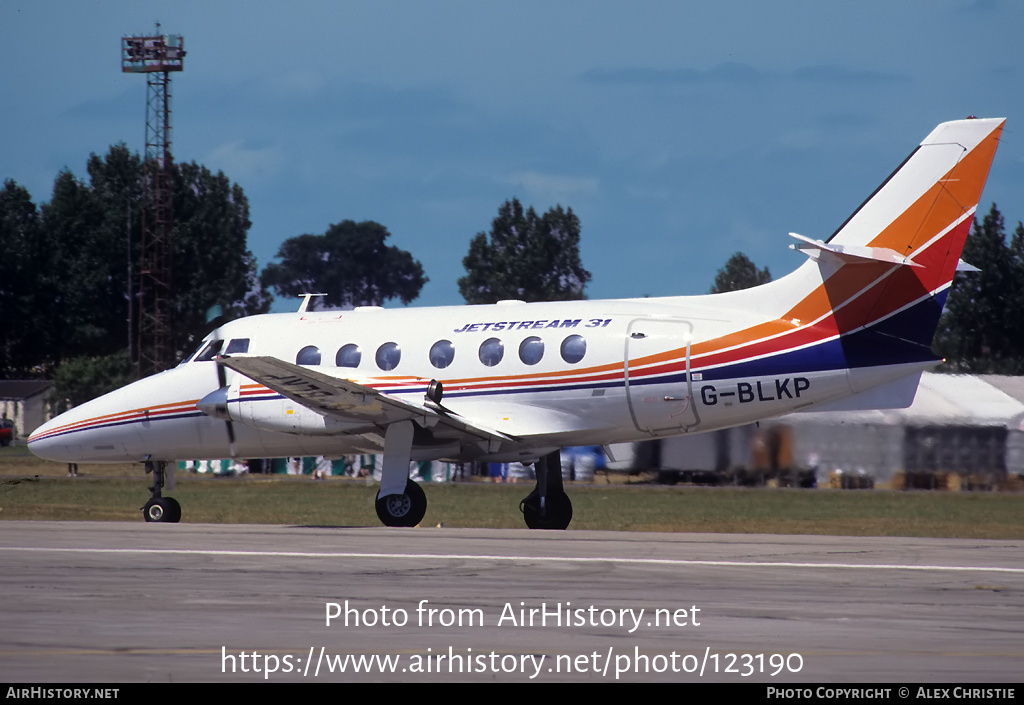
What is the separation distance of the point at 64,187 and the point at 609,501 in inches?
2334

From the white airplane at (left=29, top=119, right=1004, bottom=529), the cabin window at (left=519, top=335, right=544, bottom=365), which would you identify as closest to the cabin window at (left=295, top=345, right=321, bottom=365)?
the white airplane at (left=29, top=119, right=1004, bottom=529)

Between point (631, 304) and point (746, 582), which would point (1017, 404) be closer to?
point (631, 304)

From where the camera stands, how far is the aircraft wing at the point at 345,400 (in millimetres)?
19969

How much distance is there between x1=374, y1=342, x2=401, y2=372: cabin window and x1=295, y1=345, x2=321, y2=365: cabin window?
3.81ft

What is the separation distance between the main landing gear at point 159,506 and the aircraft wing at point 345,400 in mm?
4257

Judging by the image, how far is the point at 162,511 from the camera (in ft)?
78.4

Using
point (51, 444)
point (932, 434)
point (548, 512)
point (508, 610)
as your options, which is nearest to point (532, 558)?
point (508, 610)

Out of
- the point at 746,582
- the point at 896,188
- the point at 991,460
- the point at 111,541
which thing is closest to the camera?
the point at 746,582

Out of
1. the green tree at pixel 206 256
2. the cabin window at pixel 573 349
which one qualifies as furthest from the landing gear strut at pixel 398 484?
the green tree at pixel 206 256

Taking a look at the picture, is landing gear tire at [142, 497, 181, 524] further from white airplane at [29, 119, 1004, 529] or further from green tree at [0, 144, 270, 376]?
green tree at [0, 144, 270, 376]

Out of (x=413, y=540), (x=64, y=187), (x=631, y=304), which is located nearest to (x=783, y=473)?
(x=631, y=304)

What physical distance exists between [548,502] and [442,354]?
3.27 meters

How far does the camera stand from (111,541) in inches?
686

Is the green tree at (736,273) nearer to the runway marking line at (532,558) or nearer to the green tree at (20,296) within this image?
the green tree at (20,296)
